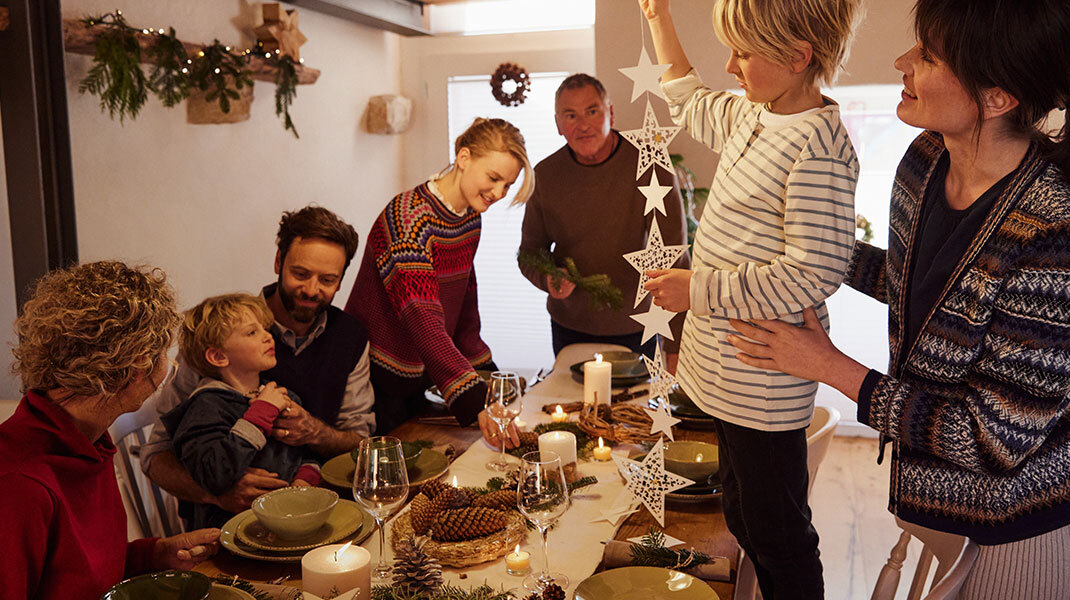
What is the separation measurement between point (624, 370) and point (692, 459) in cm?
69

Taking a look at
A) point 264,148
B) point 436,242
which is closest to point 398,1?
point 264,148

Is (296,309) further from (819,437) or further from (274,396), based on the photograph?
(819,437)

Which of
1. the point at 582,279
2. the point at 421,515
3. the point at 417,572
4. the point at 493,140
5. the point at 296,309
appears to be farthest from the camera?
the point at 582,279

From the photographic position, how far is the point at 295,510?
147 centimetres

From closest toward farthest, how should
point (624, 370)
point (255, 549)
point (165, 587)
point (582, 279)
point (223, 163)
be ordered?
point (165, 587)
point (255, 549)
point (624, 370)
point (582, 279)
point (223, 163)

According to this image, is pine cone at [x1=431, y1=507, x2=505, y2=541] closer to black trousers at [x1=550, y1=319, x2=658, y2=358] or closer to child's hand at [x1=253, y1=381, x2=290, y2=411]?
child's hand at [x1=253, y1=381, x2=290, y2=411]

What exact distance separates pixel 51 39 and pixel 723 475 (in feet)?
8.97

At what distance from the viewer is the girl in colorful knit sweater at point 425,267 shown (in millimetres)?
2164

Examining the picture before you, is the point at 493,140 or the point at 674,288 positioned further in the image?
the point at 493,140

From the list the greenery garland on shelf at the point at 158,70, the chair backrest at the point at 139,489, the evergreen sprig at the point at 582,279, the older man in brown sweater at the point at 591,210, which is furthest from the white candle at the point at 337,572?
the greenery garland on shelf at the point at 158,70

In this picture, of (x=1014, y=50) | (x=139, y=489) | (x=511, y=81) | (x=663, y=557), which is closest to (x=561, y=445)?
(x=663, y=557)

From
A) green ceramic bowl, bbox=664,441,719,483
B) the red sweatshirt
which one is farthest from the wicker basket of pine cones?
the red sweatshirt

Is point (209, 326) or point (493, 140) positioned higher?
point (493, 140)

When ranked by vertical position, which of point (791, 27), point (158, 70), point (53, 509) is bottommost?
point (53, 509)
